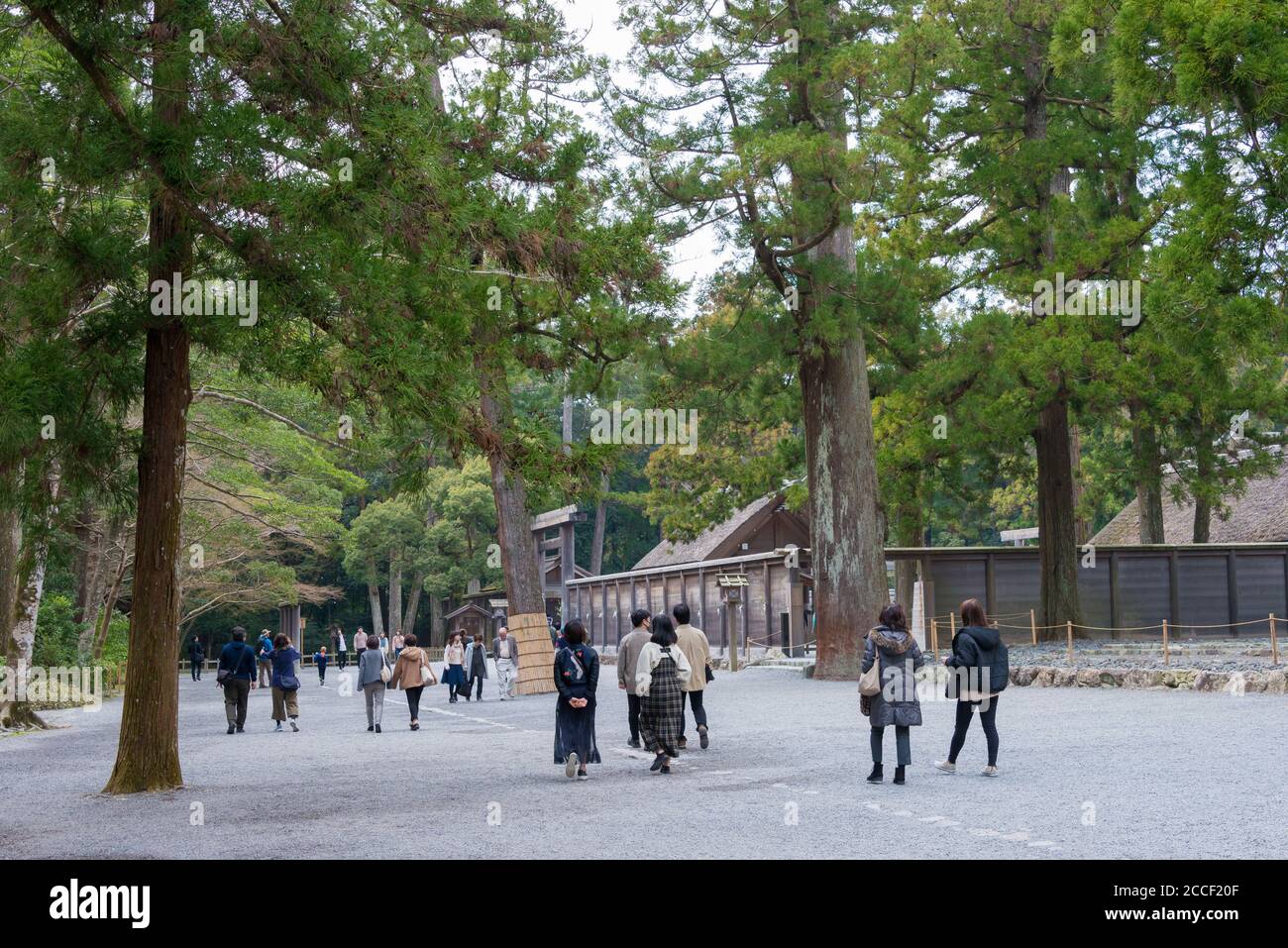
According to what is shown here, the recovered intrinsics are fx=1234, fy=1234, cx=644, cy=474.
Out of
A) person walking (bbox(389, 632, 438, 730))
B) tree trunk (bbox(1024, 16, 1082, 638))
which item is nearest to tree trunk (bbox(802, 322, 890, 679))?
tree trunk (bbox(1024, 16, 1082, 638))

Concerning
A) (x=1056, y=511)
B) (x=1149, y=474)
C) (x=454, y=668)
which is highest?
(x=1149, y=474)

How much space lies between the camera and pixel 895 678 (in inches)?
402

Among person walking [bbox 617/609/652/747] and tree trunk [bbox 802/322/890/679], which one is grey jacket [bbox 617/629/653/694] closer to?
person walking [bbox 617/609/652/747]

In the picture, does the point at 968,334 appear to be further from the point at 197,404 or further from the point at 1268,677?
the point at 197,404

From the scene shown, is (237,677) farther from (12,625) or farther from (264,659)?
(264,659)

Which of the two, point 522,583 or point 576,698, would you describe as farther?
point 522,583

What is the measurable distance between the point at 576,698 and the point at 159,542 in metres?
3.95

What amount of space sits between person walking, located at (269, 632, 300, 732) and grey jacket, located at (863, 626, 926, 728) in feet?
37.5

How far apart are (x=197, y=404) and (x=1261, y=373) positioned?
2285cm

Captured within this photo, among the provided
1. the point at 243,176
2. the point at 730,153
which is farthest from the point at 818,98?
the point at 243,176

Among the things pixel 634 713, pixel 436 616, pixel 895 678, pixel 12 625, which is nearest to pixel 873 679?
pixel 895 678

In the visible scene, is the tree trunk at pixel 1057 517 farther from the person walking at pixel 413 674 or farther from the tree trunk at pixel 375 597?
the tree trunk at pixel 375 597

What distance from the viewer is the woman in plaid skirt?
1128cm

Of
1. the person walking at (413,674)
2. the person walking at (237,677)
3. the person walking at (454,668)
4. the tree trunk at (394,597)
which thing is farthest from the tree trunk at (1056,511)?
the tree trunk at (394,597)
